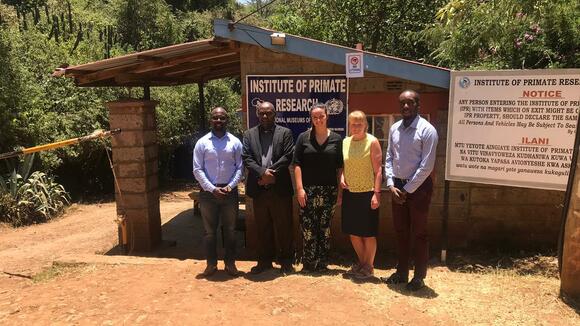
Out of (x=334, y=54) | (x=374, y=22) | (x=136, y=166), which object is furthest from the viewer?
(x=374, y=22)

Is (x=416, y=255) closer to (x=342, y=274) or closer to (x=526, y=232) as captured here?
(x=342, y=274)

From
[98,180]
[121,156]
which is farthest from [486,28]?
[98,180]

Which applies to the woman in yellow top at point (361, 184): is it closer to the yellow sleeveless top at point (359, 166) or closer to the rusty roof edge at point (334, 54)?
the yellow sleeveless top at point (359, 166)

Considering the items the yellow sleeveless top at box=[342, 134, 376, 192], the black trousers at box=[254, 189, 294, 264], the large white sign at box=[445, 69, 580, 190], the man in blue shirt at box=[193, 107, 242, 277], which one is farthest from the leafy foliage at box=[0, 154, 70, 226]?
the large white sign at box=[445, 69, 580, 190]

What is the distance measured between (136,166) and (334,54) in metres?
3.09

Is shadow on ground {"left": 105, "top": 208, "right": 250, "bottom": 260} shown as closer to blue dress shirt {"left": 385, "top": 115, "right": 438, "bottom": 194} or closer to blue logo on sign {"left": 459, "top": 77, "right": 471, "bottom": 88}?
blue dress shirt {"left": 385, "top": 115, "right": 438, "bottom": 194}

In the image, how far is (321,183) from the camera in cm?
472

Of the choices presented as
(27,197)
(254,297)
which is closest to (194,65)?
(254,297)

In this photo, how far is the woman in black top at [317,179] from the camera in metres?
4.64

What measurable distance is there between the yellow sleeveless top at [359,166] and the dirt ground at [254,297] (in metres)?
0.92

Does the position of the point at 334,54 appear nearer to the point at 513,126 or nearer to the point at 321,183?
the point at 321,183

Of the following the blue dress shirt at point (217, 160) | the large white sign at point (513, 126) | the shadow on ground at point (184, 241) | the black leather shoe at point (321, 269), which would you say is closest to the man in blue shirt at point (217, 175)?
the blue dress shirt at point (217, 160)

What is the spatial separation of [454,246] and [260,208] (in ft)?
8.90

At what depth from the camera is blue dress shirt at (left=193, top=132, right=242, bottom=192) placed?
192 inches
